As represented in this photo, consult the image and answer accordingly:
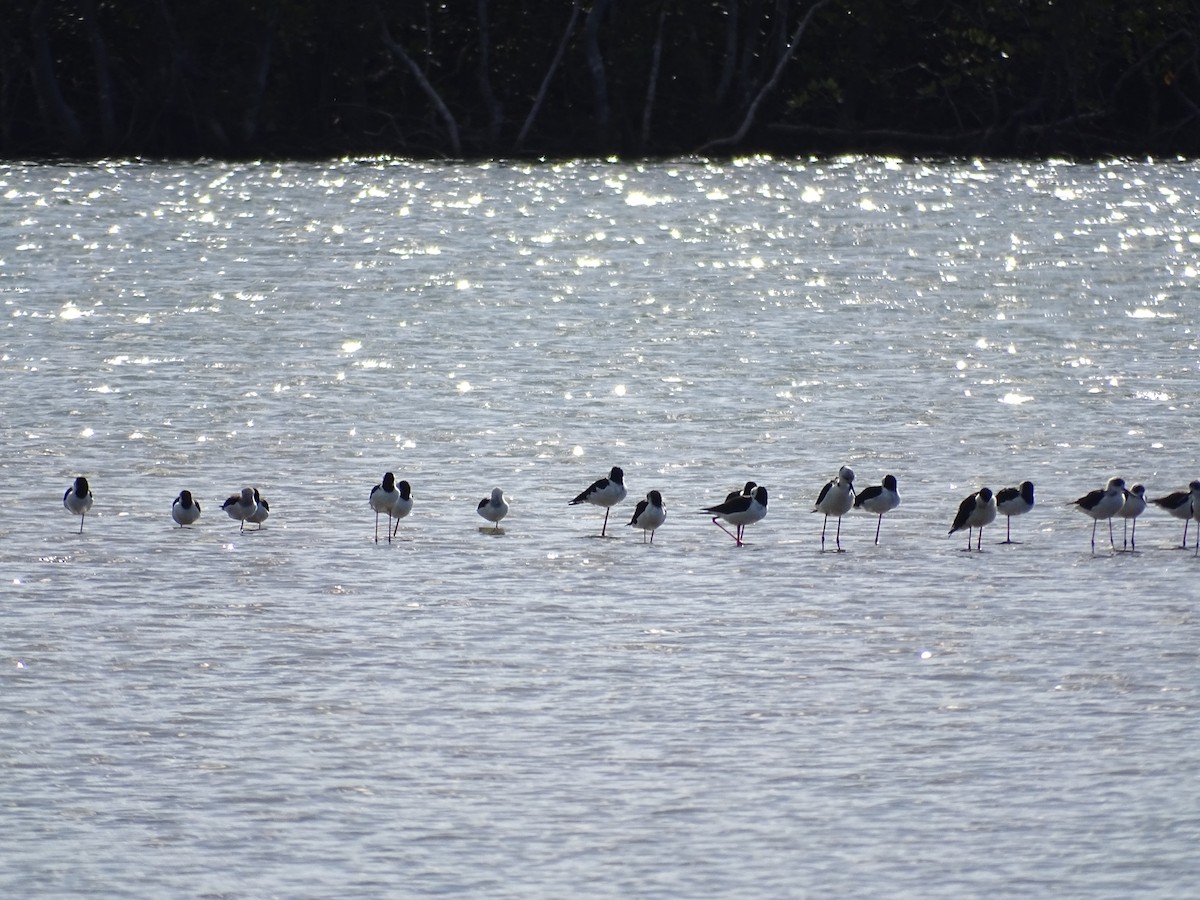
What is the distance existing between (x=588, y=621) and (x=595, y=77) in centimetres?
6057

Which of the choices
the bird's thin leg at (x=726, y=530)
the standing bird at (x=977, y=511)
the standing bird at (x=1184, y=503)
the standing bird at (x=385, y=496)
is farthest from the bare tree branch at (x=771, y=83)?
the standing bird at (x=977, y=511)

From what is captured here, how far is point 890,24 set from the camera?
7831 centimetres

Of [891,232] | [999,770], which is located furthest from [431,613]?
[891,232]

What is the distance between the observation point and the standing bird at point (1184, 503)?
57.8 ft

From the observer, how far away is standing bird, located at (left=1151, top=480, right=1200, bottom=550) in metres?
17.6

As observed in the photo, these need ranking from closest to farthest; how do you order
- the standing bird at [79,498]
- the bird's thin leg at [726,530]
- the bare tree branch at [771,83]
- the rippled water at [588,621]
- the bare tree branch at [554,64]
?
the rippled water at [588,621]
the bird's thin leg at [726,530]
the standing bird at [79,498]
the bare tree branch at [771,83]
the bare tree branch at [554,64]

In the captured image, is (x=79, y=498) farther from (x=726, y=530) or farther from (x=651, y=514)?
(x=726, y=530)

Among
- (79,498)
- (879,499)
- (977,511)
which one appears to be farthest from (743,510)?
(79,498)

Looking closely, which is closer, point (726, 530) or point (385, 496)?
point (385, 496)

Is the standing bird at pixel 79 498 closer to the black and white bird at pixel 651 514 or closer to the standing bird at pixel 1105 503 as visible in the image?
the black and white bird at pixel 651 514

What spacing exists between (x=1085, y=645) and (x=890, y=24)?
217 feet

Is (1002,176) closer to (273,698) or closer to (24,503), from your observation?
Answer: (24,503)

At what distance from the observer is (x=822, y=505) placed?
18.1 m

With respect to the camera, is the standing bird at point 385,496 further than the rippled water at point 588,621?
Yes
